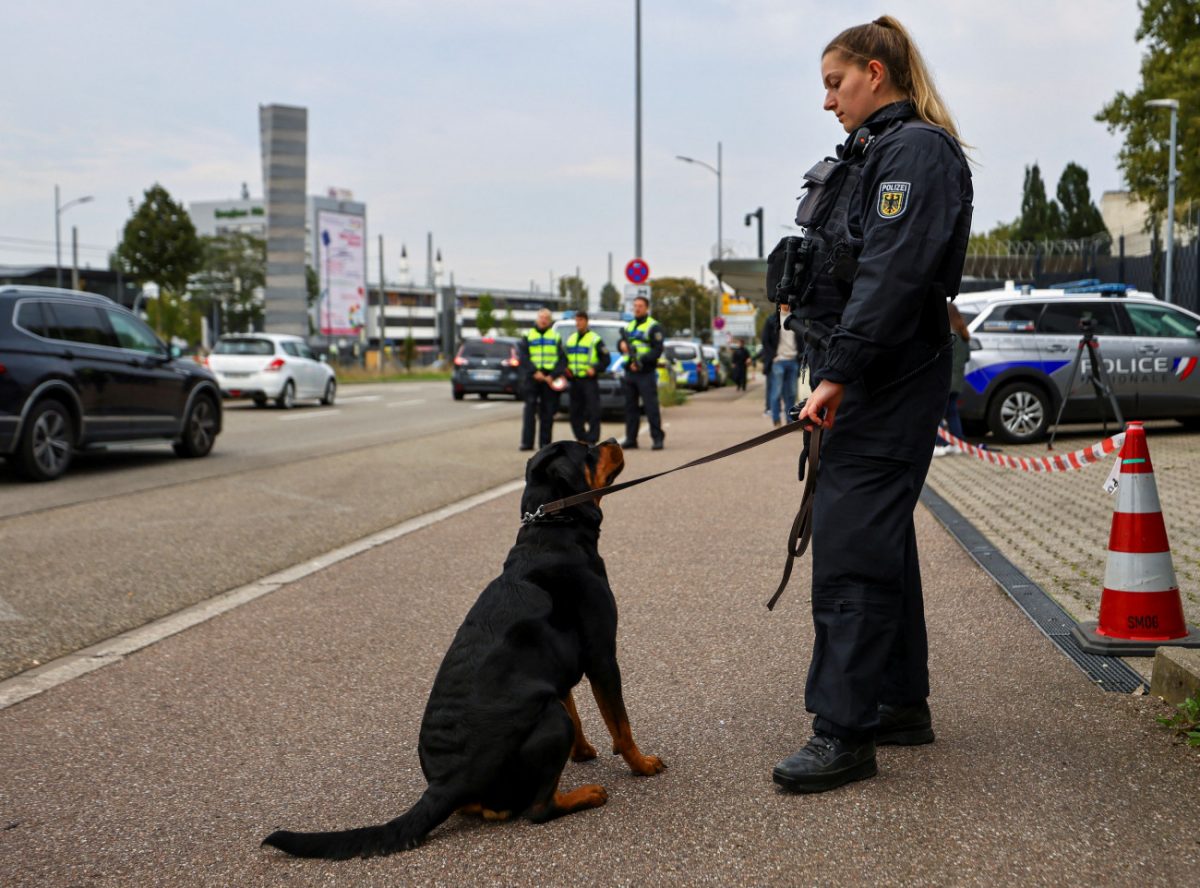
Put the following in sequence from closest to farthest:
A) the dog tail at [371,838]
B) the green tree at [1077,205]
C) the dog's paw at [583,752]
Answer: the dog tail at [371,838]
the dog's paw at [583,752]
the green tree at [1077,205]

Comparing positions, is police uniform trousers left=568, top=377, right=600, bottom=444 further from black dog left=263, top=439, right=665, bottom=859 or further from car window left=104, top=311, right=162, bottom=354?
black dog left=263, top=439, right=665, bottom=859

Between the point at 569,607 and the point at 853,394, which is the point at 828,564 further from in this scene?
the point at 569,607

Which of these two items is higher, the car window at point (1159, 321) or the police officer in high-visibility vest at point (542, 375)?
the car window at point (1159, 321)

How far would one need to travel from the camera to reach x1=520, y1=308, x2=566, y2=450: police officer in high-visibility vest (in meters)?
14.4

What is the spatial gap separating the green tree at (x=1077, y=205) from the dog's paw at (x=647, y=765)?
294 ft

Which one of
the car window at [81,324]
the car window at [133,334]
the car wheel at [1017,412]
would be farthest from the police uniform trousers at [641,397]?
the car window at [81,324]

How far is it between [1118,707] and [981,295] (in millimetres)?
11746

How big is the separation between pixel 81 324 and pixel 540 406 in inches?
204

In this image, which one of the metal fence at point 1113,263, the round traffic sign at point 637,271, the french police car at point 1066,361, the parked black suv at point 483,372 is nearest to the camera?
the french police car at point 1066,361

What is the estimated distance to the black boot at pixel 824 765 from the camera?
328 cm

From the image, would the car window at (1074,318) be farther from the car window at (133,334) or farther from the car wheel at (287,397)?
the car wheel at (287,397)

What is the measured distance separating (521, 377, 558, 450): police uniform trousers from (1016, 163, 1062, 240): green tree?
80.9m

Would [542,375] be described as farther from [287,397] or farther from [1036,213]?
[1036,213]

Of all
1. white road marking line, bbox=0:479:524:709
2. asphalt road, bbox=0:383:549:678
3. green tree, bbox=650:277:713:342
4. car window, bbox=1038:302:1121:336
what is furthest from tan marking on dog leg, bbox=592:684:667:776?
green tree, bbox=650:277:713:342
